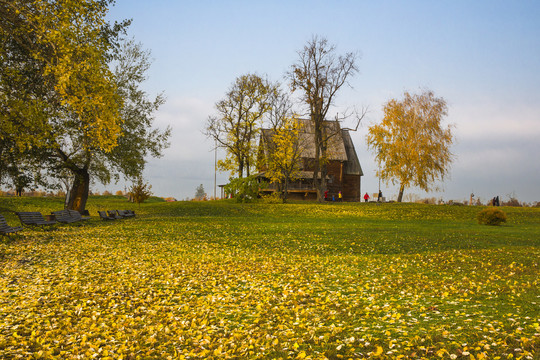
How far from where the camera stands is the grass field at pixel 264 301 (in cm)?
670

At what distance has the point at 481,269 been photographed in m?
13.5

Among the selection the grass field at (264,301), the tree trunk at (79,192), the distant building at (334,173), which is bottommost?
the grass field at (264,301)

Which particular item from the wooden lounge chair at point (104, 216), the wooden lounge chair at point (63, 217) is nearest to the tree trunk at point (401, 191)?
the wooden lounge chair at point (104, 216)

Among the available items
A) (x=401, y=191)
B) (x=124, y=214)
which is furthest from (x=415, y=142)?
(x=124, y=214)

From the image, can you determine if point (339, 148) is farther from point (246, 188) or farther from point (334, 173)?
point (246, 188)

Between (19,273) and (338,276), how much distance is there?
9.47m

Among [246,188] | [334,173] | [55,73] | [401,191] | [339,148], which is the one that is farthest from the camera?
[334,173]

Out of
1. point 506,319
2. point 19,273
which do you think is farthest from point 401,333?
point 19,273

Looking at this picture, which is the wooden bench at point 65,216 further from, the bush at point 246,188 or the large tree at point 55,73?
the bush at point 246,188

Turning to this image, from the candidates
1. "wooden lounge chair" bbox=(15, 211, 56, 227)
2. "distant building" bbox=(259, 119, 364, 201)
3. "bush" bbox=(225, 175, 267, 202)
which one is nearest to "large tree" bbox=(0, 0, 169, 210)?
"wooden lounge chair" bbox=(15, 211, 56, 227)

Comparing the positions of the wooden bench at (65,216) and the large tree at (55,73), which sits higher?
the large tree at (55,73)

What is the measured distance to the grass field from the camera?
6.70 metres

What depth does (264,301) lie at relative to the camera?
9336 millimetres

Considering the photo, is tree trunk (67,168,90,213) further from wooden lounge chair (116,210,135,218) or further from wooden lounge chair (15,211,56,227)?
wooden lounge chair (15,211,56,227)
